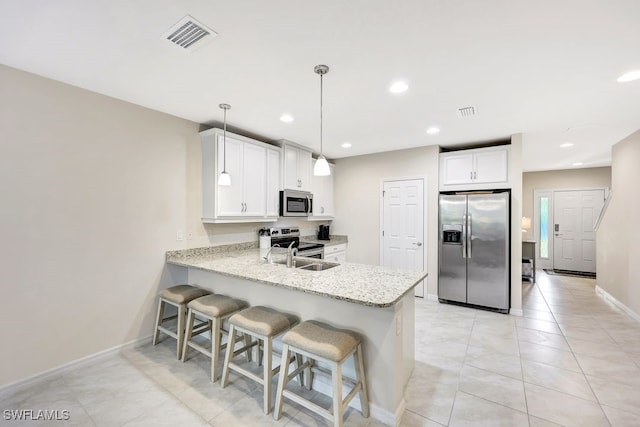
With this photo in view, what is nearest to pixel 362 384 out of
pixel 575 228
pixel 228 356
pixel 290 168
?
pixel 228 356

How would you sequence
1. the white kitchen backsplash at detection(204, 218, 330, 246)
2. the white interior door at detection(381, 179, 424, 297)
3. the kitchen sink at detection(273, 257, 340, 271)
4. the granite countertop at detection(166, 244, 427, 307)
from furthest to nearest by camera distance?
the white interior door at detection(381, 179, 424, 297)
the white kitchen backsplash at detection(204, 218, 330, 246)
the kitchen sink at detection(273, 257, 340, 271)
the granite countertop at detection(166, 244, 427, 307)

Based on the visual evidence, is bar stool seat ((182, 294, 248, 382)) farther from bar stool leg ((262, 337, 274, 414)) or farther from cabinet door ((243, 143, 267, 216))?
cabinet door ((243, 143, 267, 216))

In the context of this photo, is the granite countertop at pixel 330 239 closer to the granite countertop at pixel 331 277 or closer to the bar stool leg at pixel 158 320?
the granite countertop at pixel 331 277

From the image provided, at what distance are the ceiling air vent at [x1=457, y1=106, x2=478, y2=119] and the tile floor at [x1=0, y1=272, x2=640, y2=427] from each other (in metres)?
2.53

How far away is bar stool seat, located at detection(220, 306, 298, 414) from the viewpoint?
190 centimetres

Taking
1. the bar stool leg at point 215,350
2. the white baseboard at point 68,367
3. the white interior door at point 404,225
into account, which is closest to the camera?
the white baseboard at point 68,367

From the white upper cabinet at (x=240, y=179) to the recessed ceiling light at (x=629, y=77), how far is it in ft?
11.9

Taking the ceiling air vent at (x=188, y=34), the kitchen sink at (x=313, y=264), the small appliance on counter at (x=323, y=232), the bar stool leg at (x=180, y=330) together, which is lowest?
the bar stool leg at (x=180, y=330)

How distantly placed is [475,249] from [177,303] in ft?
13.0

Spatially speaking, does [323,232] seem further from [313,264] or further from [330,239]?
[313,264]

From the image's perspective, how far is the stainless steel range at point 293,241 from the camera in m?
4.12

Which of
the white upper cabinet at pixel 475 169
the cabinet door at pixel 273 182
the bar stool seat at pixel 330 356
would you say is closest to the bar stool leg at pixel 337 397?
the bar stool seat at pixel 330 356

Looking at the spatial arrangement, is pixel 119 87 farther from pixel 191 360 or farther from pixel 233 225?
pixel 191 360

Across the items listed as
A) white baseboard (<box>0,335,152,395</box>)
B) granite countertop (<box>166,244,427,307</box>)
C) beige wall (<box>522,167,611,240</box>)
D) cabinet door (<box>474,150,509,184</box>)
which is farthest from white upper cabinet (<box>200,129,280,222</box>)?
beige wall (<box>522,167,611,240</box>)
